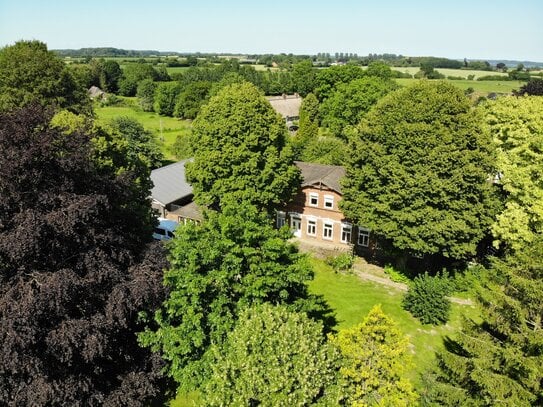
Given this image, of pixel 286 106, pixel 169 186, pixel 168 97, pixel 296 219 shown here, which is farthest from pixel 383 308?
pixel 168 97

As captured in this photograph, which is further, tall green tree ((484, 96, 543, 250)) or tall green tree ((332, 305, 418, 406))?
tall green tree ((484, 96, 543, 250))

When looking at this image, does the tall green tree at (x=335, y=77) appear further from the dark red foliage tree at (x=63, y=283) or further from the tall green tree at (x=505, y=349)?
the dark red foliage tree at (x=63, y=283)

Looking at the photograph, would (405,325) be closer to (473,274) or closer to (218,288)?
(473,274)

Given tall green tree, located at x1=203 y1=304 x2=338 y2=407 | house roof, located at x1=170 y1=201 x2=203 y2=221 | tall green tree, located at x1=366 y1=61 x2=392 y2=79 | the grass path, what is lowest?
the grass path

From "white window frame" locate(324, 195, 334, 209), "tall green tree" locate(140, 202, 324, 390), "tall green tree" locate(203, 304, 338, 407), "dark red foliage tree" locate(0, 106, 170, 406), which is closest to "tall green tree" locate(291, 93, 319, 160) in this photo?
"white window frame" locate(324, 195, 334, 209)

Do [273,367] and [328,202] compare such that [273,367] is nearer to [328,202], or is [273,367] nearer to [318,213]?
[328,202]

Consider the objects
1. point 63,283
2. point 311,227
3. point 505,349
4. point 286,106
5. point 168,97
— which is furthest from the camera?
point 168,97

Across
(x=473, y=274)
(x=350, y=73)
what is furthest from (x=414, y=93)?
(x=350, y=73)

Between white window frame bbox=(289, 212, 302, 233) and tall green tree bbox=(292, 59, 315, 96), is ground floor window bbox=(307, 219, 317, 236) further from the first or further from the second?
tall green tree bbox=(292, 59, 315, 96)
